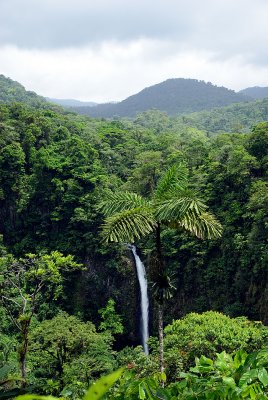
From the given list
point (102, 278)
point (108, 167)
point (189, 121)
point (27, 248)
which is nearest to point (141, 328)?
point (102, 278)

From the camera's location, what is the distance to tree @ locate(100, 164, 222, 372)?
269 inches

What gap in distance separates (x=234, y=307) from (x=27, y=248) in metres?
12.8

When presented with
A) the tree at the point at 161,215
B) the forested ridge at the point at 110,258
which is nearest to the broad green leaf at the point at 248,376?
the tree at the point at 161,215

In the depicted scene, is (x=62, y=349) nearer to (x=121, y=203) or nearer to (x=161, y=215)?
(x=121, y=203)

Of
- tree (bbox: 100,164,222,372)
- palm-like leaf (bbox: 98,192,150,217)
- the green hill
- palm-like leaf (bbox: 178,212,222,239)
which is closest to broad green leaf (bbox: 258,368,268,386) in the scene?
tree (bbox: 100,164,222,372)

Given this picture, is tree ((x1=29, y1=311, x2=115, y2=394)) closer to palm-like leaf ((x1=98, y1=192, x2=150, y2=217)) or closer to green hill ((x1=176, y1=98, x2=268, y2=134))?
palm-like leaf ((x1=98, y1=192, x2=150, y2=217))

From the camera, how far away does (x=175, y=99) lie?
465 ft

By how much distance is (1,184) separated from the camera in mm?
26047

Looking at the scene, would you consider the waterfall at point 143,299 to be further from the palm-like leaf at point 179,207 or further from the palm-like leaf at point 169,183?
the palm-like leaf at point 179,207

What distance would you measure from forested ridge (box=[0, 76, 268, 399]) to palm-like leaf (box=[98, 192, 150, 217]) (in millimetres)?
93

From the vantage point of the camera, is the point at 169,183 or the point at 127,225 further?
the point at 169,183

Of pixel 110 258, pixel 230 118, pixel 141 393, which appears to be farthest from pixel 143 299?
pixel 230 118

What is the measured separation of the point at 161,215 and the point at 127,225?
1.93 feet

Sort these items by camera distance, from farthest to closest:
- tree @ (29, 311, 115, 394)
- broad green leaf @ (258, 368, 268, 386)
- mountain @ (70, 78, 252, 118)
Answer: mountain @ (70, 78, 252, 118), tree @ (29, 311, 115, 394), broad green leaf @ (258, 368, 268, 386)
